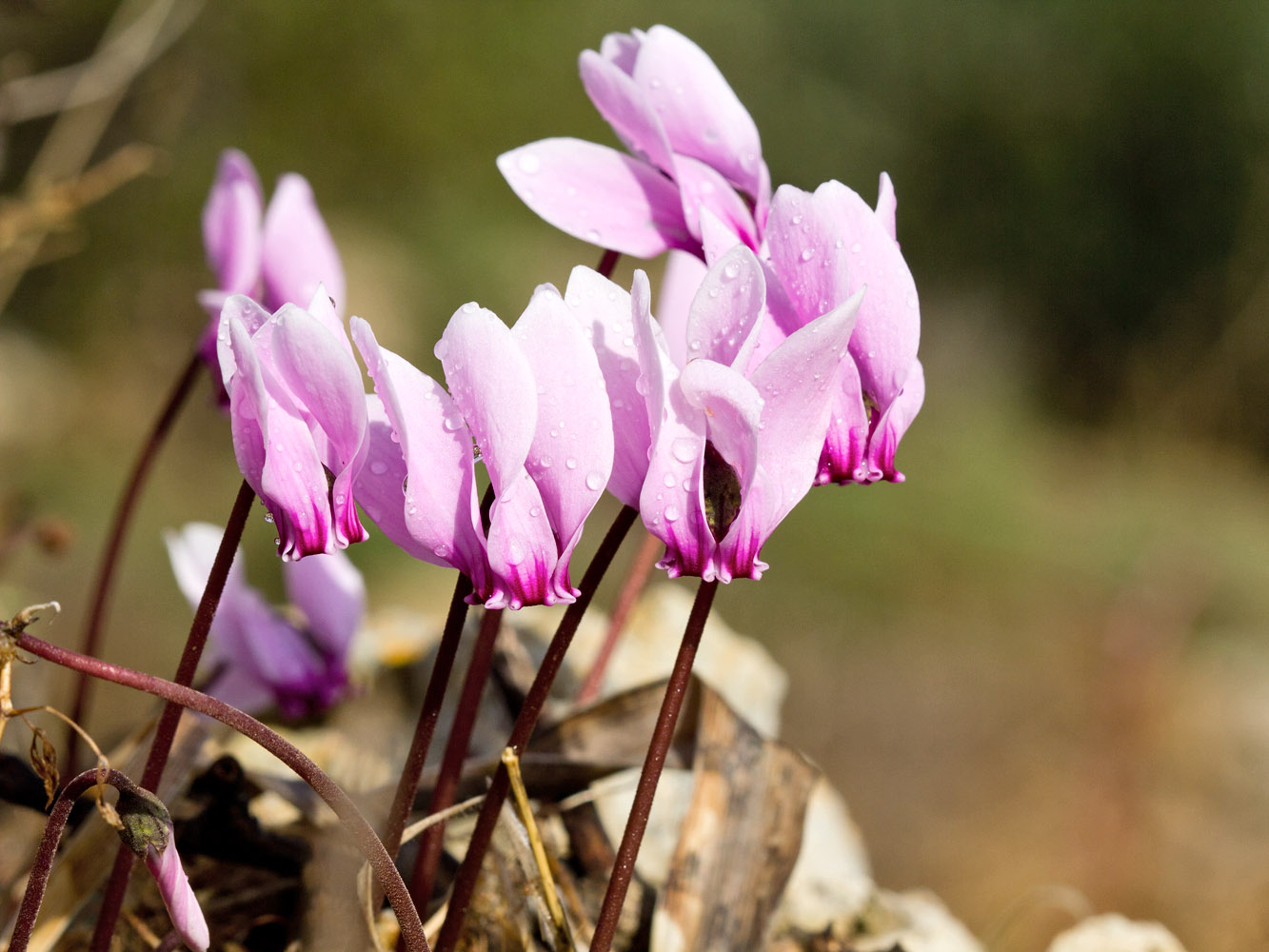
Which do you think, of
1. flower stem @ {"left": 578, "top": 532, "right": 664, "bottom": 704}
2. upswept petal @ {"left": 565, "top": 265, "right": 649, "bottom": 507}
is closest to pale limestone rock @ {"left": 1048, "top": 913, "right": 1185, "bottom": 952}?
flower stem @ {"left": 578, "top": 532, "right": 664, "bottom": 704}

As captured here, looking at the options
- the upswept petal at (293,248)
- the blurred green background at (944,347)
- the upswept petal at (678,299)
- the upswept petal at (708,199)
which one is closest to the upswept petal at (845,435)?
the upswept petal at (708,199)

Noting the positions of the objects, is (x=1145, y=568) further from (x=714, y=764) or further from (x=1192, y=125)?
(x=714, y=764)

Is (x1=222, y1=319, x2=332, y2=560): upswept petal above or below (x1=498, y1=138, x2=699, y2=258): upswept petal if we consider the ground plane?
below

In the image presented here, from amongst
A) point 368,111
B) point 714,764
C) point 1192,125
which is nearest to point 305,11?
point 368,111

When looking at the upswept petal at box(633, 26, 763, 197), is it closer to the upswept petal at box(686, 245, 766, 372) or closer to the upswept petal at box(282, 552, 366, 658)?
the upswept petal at box(686, 245, 766, 372)

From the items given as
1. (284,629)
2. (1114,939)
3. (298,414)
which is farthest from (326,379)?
(1114,939)

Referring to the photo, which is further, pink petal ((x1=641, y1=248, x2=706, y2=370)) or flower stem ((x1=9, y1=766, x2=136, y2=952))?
pink petal ((x1=641, y1=248, x2=706, y2=370))

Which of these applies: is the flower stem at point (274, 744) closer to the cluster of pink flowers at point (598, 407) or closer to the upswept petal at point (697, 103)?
the cluster of pink flowers at point (598, 407)
